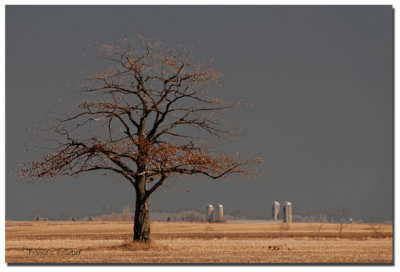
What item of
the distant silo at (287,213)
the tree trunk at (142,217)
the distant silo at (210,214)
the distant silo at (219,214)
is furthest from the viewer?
the distant silo at (210,214)

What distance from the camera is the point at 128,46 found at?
28766 mm

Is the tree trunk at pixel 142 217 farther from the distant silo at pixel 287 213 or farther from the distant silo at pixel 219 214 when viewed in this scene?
the distant silo at pixel 287 213

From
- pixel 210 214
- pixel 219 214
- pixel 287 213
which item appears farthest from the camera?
pixel 210 214

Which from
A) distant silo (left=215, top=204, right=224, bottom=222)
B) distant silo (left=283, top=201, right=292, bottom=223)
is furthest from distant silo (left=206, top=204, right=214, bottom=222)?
distant silo (left=283, top=201, right=292, bottom=223)

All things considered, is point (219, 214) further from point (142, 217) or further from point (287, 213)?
point (142, 217)

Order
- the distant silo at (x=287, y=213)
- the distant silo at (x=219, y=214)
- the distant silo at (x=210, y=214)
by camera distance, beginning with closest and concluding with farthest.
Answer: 1. the distant silo at (x=219, y=214)
2. the distant silo at (x=287, y=213)
3. the distant silo at (x=210, y=214)

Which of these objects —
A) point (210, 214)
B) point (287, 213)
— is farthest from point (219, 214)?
point (287, 213)

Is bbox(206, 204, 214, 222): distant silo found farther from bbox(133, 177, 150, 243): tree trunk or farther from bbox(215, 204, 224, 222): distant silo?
bbox(133, 177, 150, 243): tree trunk

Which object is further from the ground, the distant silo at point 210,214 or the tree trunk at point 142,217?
the distant silo at point 210,214

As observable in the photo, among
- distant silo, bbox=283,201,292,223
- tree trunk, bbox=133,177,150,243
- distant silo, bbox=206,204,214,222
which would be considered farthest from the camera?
distant silo, bbox=206,204,214,222

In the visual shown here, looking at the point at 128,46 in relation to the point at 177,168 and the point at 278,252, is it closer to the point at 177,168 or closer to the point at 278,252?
the point at 177,168

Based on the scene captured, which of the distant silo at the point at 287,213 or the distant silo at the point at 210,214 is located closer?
the distant silo at the point at 287,213

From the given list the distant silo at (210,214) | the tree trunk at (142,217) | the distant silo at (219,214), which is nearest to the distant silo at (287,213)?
the distant silo at (219,214)
